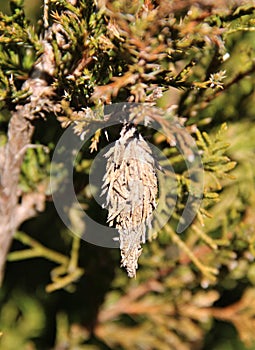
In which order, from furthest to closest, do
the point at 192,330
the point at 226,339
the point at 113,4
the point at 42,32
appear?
1. the point at 226,339
2. the point at 192,330
3. the point at 42,32
4. the point at 113,4

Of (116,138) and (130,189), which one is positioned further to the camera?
(116,138)

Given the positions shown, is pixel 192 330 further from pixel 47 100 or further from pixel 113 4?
pixel 113 4

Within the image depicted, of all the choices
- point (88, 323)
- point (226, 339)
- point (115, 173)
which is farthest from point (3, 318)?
point (115, 173)

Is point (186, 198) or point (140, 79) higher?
point (140, 79)
